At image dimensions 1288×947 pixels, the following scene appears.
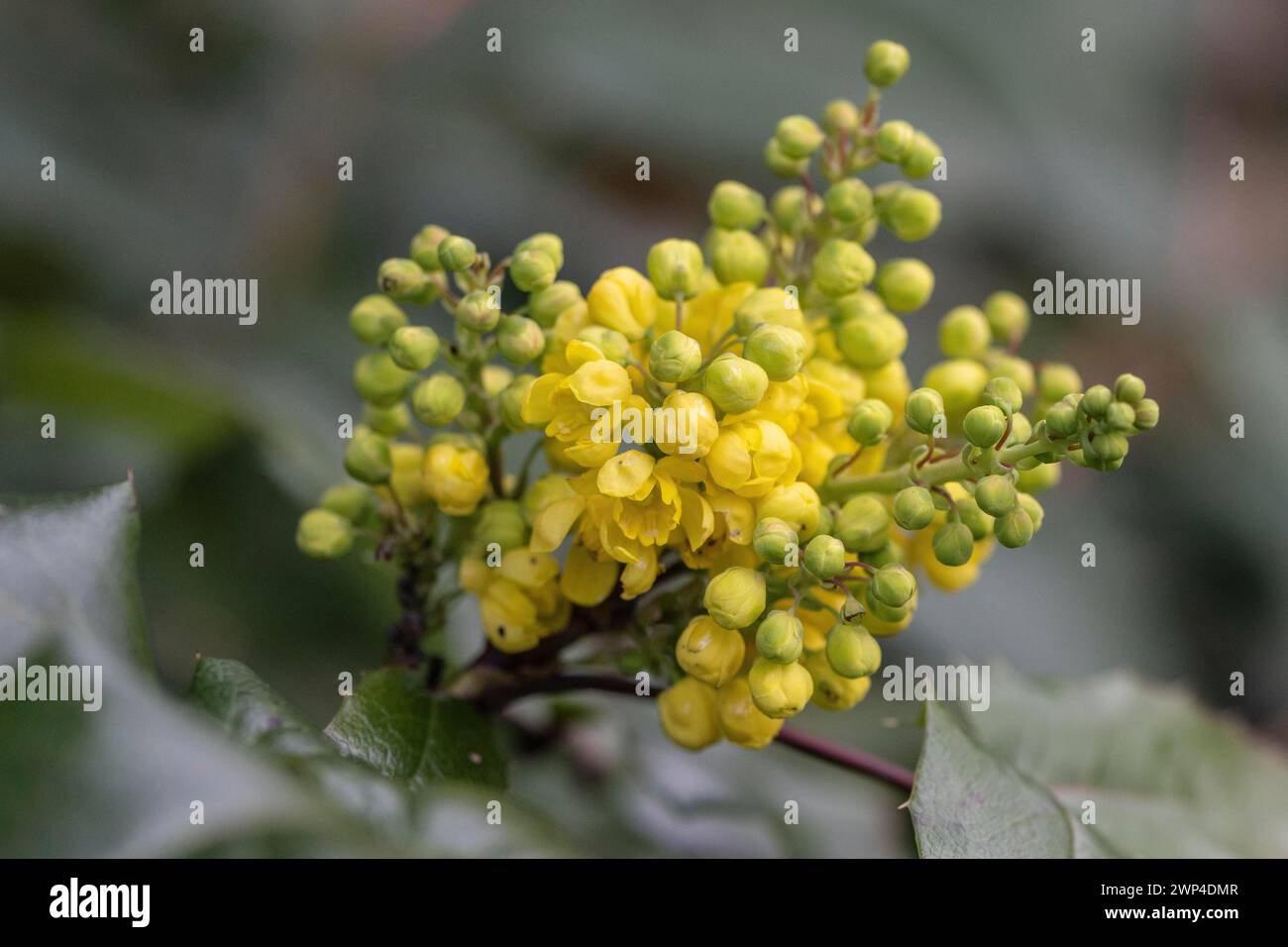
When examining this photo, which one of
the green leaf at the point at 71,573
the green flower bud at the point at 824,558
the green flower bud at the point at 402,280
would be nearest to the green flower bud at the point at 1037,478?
the green flower bud at the point at 824,558

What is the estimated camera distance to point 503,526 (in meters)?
1.44

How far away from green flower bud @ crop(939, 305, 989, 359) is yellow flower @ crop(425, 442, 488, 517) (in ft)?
2.19

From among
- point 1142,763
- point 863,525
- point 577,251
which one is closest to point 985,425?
point 863,525

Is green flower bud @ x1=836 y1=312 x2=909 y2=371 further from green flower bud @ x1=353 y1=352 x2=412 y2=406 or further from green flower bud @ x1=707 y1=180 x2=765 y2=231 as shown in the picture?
green flower bud @ x1=353 y1=352 x2=412 y2=406

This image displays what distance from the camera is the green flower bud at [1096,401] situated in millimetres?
1148

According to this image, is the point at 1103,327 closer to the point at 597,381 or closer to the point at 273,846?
the point at 597,381

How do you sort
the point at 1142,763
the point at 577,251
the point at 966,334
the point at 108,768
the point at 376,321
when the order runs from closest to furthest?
1. the point at 108,768
2. the point at 376,321
3. the point at 966,334
4. the point at 1142,763
5. the point at 577,251

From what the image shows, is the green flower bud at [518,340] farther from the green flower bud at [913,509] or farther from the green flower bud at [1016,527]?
the green flower bud at [1016,527]

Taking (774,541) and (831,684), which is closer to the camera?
(774,541)

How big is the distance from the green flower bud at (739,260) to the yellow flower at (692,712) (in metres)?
0.50

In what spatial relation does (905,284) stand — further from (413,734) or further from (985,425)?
(413,734)

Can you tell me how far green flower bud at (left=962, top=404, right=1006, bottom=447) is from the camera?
4.02 feet

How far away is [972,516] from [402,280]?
72 cm

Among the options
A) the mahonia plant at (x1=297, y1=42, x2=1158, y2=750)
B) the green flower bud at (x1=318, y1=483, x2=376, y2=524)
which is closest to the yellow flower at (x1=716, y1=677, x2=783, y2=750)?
the mahonia plant at (x1=297, y1=42, x2=1158, y2=750)
